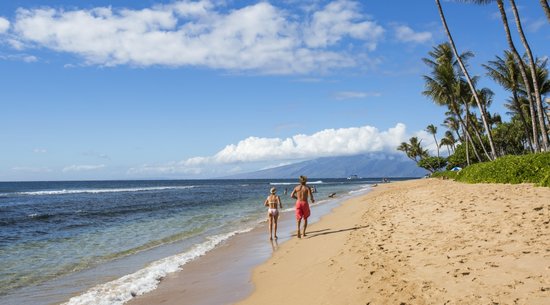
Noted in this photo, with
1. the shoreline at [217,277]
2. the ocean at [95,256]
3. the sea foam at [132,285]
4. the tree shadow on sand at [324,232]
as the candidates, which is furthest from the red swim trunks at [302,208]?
the sea foam at [132,285]

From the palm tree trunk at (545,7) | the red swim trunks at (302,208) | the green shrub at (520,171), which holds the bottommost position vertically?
the red swim trunks at (302,208)

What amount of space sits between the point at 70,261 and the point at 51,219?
56.8 feet

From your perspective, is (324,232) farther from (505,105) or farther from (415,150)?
(415,150)

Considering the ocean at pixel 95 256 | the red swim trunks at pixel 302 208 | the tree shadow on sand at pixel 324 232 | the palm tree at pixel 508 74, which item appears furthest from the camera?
the palm tree at pixel 508 74

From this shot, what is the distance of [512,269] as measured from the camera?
5.96m

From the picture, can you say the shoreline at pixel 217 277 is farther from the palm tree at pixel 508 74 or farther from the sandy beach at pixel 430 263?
the palm tree at pixel 508 74

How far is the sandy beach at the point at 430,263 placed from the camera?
18.1 ft

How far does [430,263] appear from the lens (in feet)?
23.1

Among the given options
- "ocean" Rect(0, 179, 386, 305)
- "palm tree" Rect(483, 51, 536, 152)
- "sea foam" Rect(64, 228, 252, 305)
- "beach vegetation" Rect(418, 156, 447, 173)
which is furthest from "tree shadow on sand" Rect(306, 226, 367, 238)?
"beach vegetation" Rect(418, 156, 447, 173)

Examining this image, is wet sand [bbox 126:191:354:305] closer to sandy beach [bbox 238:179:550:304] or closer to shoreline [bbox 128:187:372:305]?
shoreline [bbox 128:187:372:305]

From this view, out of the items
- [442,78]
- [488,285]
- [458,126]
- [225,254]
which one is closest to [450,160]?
[458,126]

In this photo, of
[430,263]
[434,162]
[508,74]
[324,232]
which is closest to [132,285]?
[430,263]

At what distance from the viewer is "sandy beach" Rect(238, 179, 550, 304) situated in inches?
217

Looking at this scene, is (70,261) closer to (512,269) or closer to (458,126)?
(512,269)
